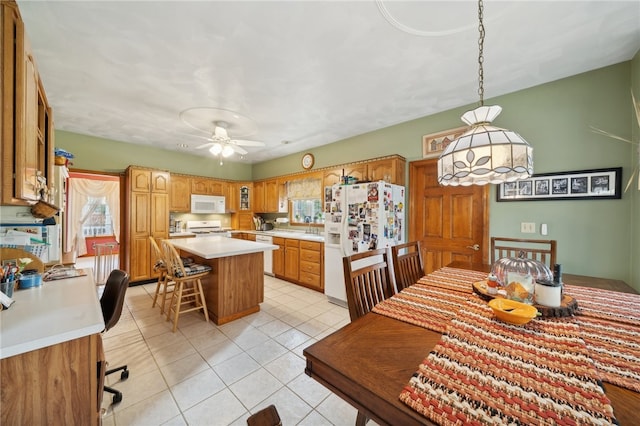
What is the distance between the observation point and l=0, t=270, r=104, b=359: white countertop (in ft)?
3.09

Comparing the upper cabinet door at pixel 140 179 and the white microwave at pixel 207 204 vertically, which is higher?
the upper cabinet door at pixel 140 179

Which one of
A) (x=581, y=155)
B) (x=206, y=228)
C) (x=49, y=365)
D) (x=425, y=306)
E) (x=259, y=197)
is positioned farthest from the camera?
(x=259, y=197)

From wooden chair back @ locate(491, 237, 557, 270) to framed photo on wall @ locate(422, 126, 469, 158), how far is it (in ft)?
4.46

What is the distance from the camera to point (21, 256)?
184cm

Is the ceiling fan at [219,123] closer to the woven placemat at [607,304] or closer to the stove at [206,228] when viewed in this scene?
the stove at [206,228]

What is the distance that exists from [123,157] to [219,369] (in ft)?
14.3

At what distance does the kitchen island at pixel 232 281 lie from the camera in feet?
8.86

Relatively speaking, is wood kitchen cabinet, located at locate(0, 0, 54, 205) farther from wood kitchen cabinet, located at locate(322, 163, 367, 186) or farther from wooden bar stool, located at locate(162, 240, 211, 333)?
wood kitchen cabinet, located at locate(322, 163, 367, 186)

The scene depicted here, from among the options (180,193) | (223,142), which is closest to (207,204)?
(180,193)

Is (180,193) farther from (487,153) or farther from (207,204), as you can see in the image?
(487,153)

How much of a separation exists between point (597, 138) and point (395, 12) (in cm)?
229

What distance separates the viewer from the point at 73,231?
5.29 m

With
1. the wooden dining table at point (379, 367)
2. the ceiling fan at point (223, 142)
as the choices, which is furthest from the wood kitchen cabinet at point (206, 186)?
the wooden dining table at point (379, 367)

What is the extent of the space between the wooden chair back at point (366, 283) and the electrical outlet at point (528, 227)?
1.81 metres
